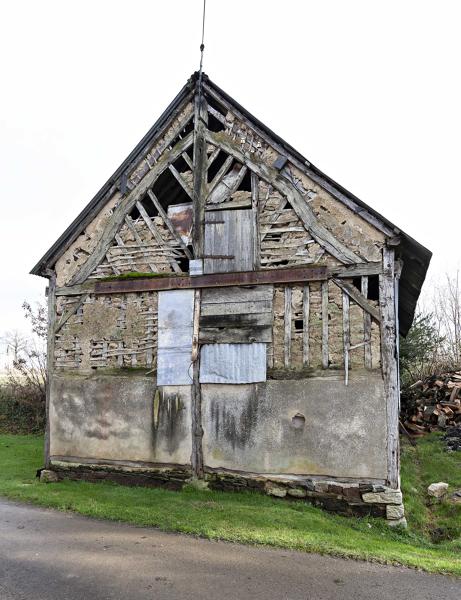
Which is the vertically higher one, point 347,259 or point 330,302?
point 347,259

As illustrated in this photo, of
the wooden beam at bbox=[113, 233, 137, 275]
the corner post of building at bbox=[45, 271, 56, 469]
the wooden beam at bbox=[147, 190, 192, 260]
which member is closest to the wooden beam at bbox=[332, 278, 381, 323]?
the wooden beam at bbox=[147, 190, 192, 260]

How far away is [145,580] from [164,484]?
4.68m

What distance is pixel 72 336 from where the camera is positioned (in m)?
11.9

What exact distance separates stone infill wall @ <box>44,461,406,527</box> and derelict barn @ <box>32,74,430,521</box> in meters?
0.03

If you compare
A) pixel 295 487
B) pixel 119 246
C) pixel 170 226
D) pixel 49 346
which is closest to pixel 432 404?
pixel 295 487

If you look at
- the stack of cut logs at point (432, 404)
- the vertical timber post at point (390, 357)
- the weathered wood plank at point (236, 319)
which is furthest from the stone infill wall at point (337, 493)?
the stack of cut logs at point (432, 404)

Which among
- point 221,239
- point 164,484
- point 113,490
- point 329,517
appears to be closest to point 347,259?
point 221,239

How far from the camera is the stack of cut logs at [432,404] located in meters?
17.1

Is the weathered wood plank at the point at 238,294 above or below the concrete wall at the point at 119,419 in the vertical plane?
above

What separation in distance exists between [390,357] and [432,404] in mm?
9893

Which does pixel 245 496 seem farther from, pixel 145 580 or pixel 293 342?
pixel 145 580

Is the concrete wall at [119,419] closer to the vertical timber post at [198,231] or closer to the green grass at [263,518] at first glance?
the vertical timber post at [198,231]

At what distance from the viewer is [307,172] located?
10492 millimetres

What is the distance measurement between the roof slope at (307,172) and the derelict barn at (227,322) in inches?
1.8
